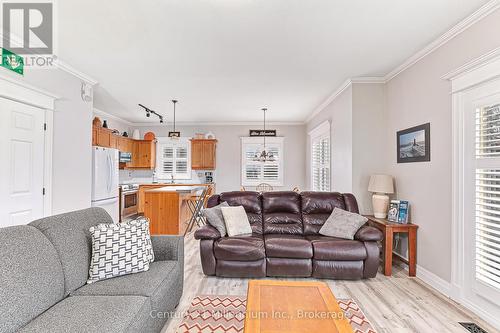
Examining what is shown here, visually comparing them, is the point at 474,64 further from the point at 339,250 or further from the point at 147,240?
the point at 147,240

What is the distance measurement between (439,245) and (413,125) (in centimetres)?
153

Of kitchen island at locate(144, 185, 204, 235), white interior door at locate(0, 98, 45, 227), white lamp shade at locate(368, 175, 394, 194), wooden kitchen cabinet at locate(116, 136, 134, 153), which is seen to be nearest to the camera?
white interior door at locate(0, 98, 45, 227)

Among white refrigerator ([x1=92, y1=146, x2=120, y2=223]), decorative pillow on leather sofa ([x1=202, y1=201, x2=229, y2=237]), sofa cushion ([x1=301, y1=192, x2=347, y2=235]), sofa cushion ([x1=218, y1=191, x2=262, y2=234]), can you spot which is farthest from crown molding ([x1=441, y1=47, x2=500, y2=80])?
white refrigerator ([x1=92, y1=146, x2=120, y2=223])

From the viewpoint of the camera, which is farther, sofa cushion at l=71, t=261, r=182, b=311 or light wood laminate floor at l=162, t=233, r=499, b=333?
light wood laminate floor at l=162, t=233, r=499, b=333

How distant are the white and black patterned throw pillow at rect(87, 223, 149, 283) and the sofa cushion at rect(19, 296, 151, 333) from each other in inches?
11.4

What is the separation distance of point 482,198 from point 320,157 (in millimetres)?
3776

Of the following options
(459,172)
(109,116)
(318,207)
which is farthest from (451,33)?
(109,116)

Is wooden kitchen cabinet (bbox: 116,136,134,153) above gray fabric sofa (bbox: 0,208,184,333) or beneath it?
above

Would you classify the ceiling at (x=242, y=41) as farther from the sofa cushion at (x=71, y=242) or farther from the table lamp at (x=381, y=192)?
the sofa cushion at (x=71, y=242)

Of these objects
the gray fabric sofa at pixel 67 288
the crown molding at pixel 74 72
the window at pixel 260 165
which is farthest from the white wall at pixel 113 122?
the gray fabric sofa at pixel 67 288

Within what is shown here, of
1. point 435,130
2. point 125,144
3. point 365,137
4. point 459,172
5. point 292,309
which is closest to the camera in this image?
point 292,309

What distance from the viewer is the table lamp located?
12.0 feet

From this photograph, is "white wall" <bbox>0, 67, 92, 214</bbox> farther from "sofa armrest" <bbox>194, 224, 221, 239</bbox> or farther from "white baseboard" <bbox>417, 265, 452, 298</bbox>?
"white baseboard" <bbox>417, 265, 452, 298</bbox>

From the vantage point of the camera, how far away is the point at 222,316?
2354 mm
